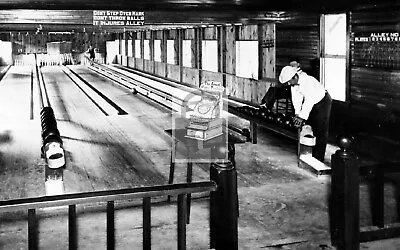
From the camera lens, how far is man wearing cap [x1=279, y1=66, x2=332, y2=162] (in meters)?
6.74

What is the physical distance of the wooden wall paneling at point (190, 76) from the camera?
16.8 metres

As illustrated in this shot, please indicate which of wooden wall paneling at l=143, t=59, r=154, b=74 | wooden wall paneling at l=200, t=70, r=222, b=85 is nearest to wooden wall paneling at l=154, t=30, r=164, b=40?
wooden wall paneling at l=143, t=59, r=154, b=74

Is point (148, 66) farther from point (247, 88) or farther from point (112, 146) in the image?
point (112, 146)

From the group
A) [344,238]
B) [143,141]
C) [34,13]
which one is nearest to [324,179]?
[344,238]

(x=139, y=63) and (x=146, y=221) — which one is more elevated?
(x=139, y=63)

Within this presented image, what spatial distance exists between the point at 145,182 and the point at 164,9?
372 cm

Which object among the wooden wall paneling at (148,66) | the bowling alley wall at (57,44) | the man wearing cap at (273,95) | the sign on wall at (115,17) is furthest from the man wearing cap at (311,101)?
the bowling alley wall at (57,44)

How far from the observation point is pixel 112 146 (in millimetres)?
8758

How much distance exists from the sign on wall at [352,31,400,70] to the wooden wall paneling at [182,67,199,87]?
9135mm

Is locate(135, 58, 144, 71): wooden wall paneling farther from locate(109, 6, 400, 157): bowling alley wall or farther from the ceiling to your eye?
the ceiling

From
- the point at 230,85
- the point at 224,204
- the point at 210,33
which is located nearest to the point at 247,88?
the point at 230,85

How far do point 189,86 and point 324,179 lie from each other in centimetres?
1120

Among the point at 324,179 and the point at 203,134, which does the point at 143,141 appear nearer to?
the point at 324,179

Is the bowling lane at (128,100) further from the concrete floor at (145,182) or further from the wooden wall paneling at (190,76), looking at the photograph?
the wooden wall paneling at (190,76)
